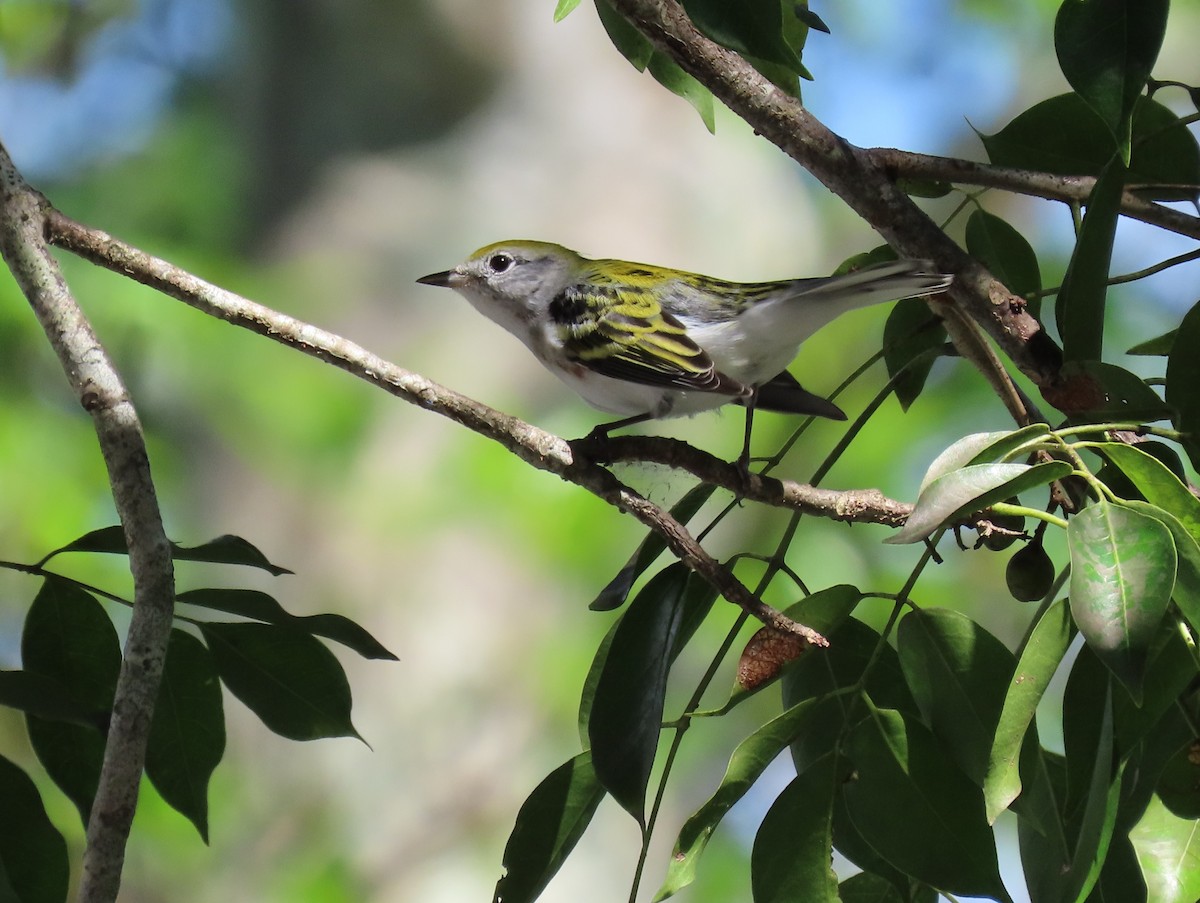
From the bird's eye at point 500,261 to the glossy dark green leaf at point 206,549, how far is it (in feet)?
2.21

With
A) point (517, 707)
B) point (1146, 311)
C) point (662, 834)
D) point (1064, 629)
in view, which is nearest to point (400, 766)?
point (517, 707)

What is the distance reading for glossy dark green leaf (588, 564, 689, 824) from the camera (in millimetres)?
569

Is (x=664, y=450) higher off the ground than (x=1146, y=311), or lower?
lower

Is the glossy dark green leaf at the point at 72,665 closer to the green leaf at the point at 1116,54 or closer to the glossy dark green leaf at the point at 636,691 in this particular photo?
the glossy dark green leaf at the point at 636,691

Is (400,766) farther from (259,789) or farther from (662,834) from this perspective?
(662,834)

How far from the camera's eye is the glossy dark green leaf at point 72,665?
0.64 meters

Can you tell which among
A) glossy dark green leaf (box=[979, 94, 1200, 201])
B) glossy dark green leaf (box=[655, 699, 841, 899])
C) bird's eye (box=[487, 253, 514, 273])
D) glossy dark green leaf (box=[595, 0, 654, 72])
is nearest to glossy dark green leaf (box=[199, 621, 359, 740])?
glossy dark green leaf (box=[655, 699, 841, 899])

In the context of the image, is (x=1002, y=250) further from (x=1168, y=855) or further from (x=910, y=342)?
(x=1168, y=855)

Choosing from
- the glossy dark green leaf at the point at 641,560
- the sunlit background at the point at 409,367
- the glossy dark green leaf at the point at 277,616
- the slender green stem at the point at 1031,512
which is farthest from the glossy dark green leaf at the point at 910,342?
the sunlit background at the point at 409,367

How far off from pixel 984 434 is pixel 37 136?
Answer: 2.51 m

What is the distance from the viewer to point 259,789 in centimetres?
227

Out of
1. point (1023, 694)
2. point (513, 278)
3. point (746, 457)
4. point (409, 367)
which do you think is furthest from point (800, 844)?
point (409, 367)

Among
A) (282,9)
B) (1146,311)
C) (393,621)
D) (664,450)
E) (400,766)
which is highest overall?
(282,9)

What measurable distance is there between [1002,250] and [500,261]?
597mm
